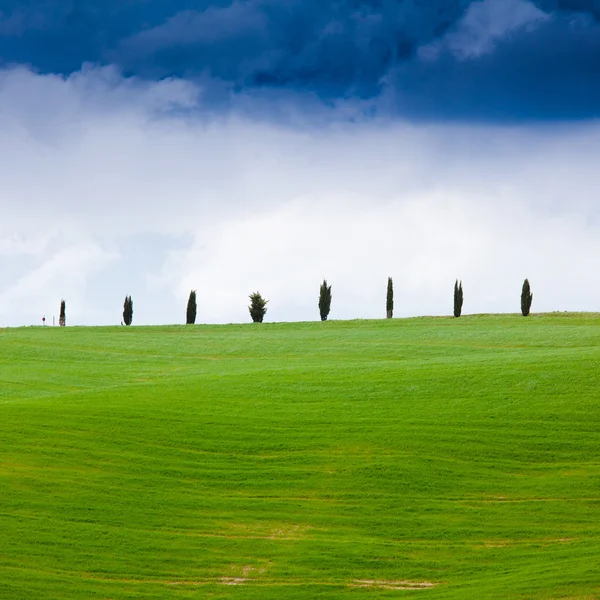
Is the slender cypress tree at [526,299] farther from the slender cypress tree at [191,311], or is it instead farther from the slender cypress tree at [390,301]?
the slender cypress tree at [191,311]

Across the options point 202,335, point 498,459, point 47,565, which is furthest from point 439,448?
point 202,335

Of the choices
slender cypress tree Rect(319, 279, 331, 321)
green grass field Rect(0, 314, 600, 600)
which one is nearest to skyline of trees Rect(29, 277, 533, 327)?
slender cypress tree Rect(319, 279, 331, 321)

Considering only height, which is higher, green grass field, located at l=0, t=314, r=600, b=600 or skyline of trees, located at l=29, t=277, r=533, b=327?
skyline of trees, located at l=29, t=277, r=533, b=327

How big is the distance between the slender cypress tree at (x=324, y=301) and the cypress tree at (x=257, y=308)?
5.82 meters

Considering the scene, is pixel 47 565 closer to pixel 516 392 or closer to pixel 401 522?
pixel 401 522

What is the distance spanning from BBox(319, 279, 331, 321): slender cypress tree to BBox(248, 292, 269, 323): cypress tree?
19.1ft

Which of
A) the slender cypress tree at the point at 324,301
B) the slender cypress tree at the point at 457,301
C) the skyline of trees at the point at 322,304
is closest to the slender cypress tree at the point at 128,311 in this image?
the skyline of trees at the point at 322,304

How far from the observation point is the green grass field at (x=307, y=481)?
26.3 metres

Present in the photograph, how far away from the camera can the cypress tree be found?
90.0m

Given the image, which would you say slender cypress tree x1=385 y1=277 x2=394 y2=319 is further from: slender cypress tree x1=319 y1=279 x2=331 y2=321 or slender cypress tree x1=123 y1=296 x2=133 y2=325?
slender cypress tree x1=123 y1=296 x2=133 y2=325

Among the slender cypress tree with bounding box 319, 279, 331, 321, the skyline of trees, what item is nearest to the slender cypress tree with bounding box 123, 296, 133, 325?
the skyline of trees

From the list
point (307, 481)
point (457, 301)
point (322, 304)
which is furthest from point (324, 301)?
point (307, 481)

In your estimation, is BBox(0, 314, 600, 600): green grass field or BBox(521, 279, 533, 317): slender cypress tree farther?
BBox(521, 279, 533, 317): slender cypress tree

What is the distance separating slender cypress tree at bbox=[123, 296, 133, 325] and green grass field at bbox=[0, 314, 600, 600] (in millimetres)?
38128
